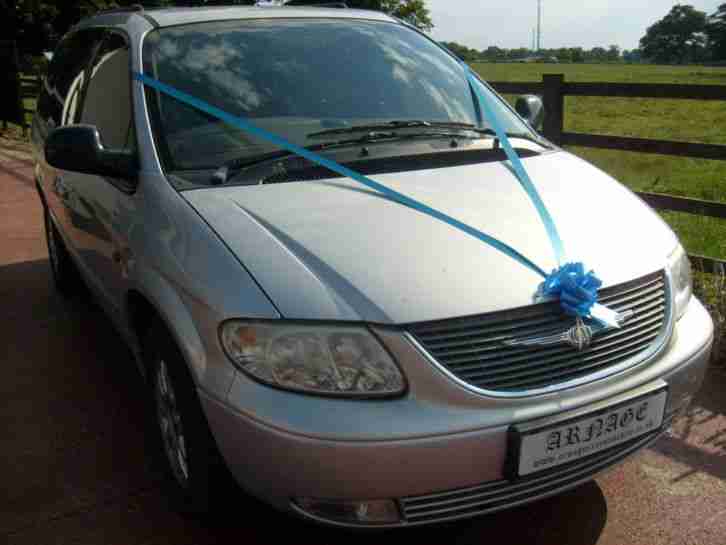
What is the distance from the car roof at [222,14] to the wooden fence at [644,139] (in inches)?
90.0

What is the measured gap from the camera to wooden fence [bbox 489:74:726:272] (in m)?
5.02

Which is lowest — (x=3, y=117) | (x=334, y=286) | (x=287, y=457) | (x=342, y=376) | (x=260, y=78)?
(x=3, y=117)

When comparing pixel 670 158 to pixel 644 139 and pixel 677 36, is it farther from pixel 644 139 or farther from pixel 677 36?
pixel 677 36

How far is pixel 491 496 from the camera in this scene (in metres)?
2.24

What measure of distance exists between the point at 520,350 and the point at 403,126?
54.8 inches

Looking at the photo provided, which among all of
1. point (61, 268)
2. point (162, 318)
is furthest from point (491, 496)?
point (61, 268)

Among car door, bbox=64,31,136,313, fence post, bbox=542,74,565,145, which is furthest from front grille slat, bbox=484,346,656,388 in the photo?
fence post, bbox=542,74,565,145

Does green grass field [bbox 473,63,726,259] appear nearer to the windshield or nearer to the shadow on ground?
the windshield

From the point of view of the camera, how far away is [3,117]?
15.7m

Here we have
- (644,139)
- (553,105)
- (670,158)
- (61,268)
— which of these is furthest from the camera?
(670,158)

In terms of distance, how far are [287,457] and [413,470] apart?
1.10 feet

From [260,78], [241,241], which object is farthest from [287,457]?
[260,78]

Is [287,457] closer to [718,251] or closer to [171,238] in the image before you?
[171,238]

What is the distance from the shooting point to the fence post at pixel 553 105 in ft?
20.8
